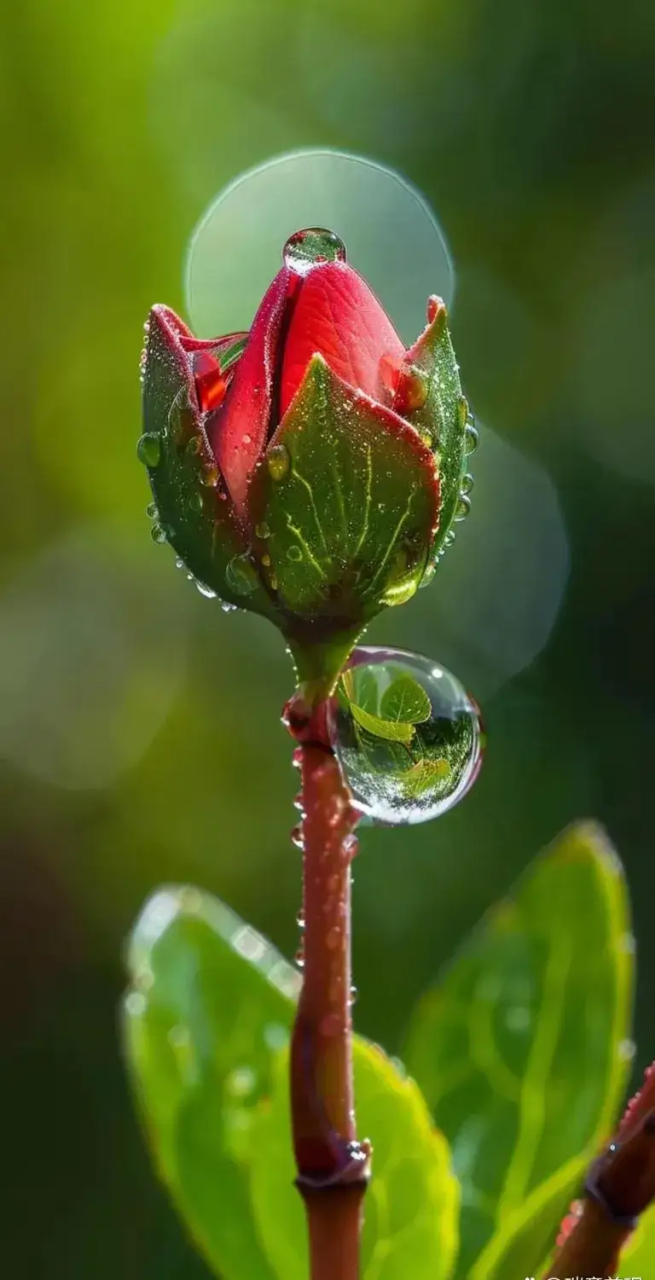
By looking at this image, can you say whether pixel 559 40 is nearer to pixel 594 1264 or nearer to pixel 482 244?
pixel 482 244

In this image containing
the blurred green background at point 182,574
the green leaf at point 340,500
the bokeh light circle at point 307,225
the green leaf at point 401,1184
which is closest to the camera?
the green leaf at point 340,500

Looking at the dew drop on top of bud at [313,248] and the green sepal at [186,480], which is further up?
the dew drop on top of bud at [313,248]

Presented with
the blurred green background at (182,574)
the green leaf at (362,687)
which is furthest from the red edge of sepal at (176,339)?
the blurred green background at (182,574)

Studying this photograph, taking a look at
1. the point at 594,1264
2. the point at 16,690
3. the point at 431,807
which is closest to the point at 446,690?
the point at 431,807

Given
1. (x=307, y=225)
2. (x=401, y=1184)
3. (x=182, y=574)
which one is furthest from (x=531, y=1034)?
(x=182, y=574)

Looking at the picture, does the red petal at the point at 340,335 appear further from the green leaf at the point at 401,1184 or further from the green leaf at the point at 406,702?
the green leaf at the point at 401,1184

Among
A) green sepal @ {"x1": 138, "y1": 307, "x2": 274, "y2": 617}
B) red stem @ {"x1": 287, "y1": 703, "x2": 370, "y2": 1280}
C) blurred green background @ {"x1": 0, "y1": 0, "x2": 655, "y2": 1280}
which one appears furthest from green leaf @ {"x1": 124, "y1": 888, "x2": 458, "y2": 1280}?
blurred green background @ {"x1": 0, "y1": 0, "x2": 655, "y2": 1280}

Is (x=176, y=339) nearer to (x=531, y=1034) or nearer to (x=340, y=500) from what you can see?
(x=340, y=500)

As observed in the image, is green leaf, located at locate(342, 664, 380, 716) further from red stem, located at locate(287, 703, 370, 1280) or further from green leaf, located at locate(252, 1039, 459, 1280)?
green leaf, located at locate(252, 1039, 459, 1280)
